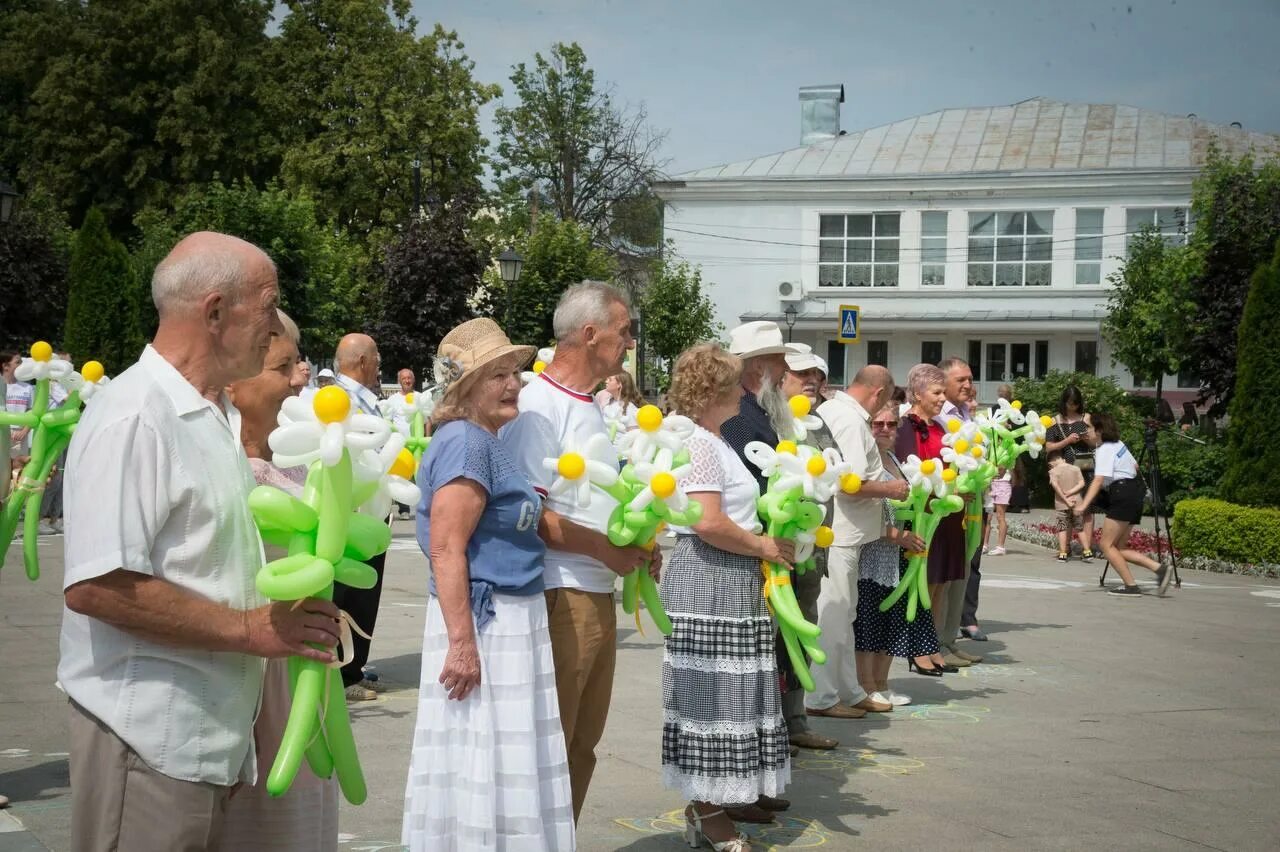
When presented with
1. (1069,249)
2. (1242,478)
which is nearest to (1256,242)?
(1242,478)

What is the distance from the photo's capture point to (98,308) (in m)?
24.4

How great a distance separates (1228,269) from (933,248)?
18.0 meters

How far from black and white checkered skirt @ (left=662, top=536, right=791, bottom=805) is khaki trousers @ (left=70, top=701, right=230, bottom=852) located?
2.91 m

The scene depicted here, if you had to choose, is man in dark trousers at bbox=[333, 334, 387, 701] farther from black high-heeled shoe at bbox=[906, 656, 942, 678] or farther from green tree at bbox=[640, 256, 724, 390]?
green tree at bbox=[640, 256, 724, 390]

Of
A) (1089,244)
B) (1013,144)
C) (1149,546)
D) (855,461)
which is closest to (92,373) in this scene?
(855,461)

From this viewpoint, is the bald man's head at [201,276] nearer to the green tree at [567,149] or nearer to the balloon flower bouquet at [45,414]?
the balloon flower bouquet at [45,414]

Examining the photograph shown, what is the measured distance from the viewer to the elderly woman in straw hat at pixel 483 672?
4.10 m

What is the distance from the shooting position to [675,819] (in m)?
5.83

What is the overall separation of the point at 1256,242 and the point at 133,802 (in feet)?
79.6

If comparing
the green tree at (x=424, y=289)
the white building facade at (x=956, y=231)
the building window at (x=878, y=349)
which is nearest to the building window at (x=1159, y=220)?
the white building facade at (x=956, y=231)

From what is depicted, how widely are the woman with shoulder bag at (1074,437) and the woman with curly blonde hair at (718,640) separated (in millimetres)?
9841

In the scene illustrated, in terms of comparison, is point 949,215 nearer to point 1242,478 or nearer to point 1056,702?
point 1242,478

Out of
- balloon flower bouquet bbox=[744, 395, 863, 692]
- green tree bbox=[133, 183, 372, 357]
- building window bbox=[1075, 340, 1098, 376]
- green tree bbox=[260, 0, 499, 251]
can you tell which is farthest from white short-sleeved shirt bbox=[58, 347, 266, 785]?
building window bbox=[1075, 340, 1098, 376]

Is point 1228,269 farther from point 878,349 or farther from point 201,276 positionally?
point 201,276
